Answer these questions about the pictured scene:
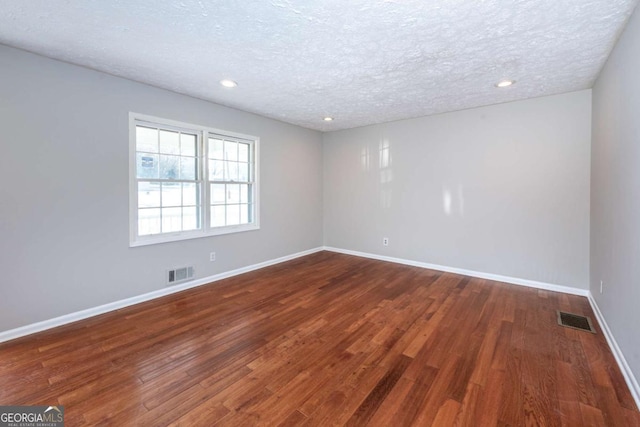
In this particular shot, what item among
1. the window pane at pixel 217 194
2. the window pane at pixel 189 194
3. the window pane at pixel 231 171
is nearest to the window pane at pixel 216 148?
the window pane at pixel 231 171

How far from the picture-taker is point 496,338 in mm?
2449

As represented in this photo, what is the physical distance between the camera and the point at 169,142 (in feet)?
11.5

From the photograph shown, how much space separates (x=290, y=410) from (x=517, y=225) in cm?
378

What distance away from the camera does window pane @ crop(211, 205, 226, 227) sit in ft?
13.2

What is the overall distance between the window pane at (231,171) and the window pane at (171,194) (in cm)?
75

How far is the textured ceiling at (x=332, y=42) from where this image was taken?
73.6 inches

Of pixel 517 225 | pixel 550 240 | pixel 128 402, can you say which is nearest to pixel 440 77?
pixel 517 225

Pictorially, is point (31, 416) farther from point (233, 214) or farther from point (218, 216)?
point (233, 214)

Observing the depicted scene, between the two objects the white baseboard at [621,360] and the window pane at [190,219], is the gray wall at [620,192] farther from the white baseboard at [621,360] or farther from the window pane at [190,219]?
the window pane at [190,219]

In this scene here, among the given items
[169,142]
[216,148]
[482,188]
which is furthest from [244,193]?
[482,188]

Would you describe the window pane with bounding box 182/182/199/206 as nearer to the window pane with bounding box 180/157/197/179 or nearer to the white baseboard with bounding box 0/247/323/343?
the window pane with bounding box 180/157/197/179

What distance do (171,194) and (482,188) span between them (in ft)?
14.3

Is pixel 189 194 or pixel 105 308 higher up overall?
pixel 189 194

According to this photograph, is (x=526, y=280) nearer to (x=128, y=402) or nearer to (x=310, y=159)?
(x=310, y=159)
